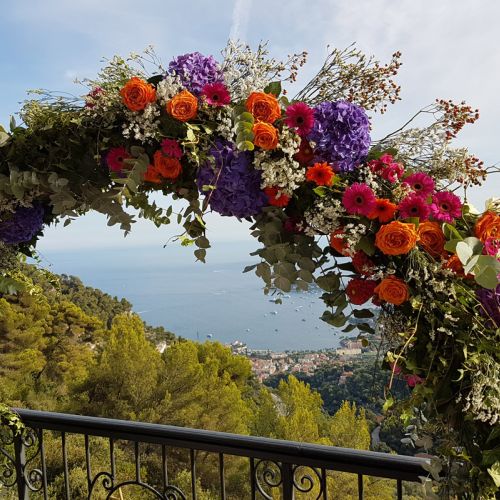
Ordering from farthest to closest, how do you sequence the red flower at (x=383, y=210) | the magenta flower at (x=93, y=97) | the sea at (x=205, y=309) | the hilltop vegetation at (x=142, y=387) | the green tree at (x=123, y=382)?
the green tree at (x=123, y=382) → the hilltop vegetation at (x=142, y=387) → the sea at (x=205, y=309) → the magenta flower at (x=93, y=97) → the red flower at (x=383, y=210)

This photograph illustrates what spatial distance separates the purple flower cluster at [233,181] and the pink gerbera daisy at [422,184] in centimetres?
33

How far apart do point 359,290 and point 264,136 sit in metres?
0.40

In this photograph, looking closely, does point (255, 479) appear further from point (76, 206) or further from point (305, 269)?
point (76, 206)

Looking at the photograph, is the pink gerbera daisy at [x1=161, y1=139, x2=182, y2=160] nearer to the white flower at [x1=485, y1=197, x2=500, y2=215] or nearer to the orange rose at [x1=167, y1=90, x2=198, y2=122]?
the orange rose at [x1=167, y1=90, x2=198, y2=122]

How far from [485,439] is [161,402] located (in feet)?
47.9

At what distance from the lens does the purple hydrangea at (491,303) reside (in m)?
0.96

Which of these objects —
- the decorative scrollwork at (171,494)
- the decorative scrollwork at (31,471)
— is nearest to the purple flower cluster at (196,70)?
the decorative scrollwork at (171,494)

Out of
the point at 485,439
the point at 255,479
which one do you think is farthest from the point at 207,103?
the point at 255,479

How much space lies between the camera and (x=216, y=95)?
1.16 meters

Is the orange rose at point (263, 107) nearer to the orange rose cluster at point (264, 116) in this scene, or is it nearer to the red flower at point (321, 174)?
the orange rose cluster at point (264, 116)

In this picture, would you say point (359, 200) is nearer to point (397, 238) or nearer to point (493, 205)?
point (397, 238)

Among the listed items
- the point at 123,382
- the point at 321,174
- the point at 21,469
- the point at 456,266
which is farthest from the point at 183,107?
the point at 123,382

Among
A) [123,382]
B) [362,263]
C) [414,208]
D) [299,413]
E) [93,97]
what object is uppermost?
[93,97]

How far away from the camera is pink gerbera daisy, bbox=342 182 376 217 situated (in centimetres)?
103
